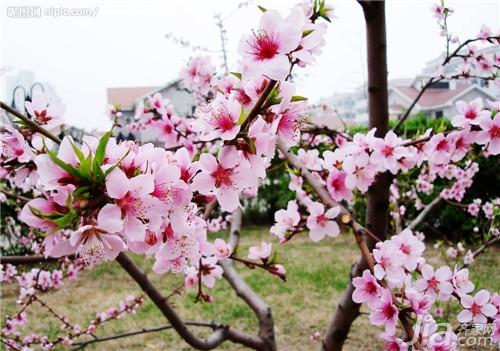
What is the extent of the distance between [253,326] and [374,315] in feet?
11.1

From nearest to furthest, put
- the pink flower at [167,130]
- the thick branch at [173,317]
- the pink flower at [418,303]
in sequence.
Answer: the pink flower at [418,303] → the thick branch at [173,317] → the pink flower at [167,130]

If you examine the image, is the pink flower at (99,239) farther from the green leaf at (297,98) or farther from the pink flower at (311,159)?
the pink flower at (311,159)

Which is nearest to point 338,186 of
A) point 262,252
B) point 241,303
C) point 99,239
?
point 262,252

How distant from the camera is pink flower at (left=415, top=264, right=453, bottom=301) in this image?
1243 millimetres

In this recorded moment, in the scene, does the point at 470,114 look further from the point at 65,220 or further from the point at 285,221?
the point at 65,220

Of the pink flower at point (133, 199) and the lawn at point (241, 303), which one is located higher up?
the pink flower at point (133, 199)

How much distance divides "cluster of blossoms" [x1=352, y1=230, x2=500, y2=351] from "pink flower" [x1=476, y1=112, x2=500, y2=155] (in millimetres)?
366

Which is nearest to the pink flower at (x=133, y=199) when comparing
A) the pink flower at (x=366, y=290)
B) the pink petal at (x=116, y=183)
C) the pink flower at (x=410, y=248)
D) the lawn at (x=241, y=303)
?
the pink petal at (x=116, y=183)

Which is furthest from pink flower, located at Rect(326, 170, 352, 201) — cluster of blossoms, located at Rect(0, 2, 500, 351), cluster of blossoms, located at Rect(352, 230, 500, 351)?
cluster of blossoms, located at Rect(352, 230, 500, 351)

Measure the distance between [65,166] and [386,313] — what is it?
830 mm

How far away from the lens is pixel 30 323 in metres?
4.66

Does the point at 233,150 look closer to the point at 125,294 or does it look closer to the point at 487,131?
the point at 487,131

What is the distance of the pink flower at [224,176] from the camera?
→ 31.7 inches

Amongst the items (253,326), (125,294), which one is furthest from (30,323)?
(253,326)
